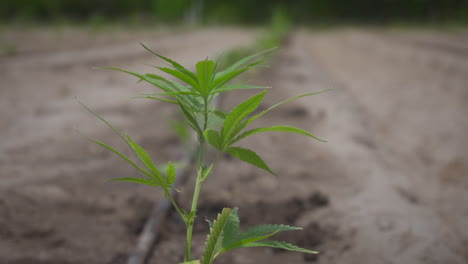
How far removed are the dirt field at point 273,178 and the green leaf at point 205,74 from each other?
106cm

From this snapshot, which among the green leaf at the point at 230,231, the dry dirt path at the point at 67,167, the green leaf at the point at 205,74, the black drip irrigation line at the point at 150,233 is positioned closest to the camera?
the green leaf at the point at 205,74

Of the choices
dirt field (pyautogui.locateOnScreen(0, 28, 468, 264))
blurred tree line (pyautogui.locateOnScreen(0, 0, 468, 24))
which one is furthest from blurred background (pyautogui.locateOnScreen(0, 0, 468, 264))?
blurred tree line (pyautogui.locateOnScreen(0, 0, 468, 24))

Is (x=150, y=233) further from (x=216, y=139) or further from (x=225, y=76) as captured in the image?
(x=225, y=76)

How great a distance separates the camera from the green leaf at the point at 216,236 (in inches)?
40.8

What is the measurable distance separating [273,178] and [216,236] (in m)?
1.89

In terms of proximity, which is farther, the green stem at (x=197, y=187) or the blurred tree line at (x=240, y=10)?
the blurred tree line at (x=240, y=10)

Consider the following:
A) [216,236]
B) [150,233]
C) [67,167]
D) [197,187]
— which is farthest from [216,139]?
[67,167]

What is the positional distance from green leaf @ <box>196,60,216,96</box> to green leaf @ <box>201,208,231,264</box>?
0.31m

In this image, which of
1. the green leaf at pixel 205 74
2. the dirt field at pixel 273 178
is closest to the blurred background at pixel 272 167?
the dirt field at pixel 273 178

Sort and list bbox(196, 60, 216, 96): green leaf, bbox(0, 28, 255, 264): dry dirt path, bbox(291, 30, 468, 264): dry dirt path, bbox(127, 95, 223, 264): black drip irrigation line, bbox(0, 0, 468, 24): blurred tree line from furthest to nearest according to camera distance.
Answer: bbox(0, 0, 468, 24): blurred tree line
bbox(291, 30, 468, 264): dry dirt path
bbox(0, 28, 255, 264): dry dirt path
bbox(127, 95, 223, 264): black drip irrigation line
bbox(196, 60, 216, 96): green leaf

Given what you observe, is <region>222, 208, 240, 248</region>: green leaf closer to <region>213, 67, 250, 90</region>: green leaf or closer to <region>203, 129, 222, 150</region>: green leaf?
<region>203, 129, 222, 150</region>: green leaf

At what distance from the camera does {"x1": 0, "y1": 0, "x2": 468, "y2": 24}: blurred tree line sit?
1905cm

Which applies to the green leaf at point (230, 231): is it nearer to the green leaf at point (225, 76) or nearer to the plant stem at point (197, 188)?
the plant stem at point (197, 188)

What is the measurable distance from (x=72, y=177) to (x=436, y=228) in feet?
7.44
